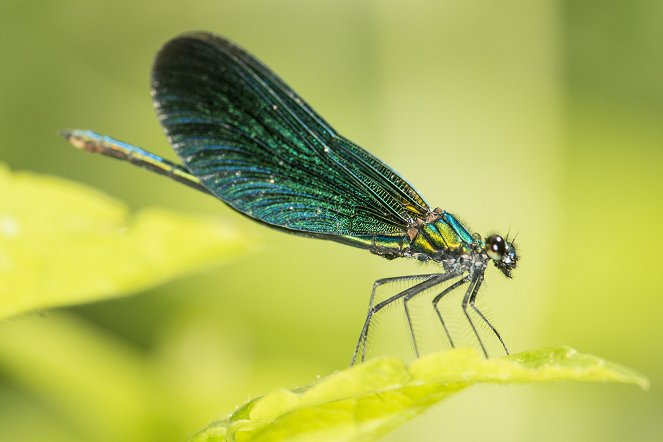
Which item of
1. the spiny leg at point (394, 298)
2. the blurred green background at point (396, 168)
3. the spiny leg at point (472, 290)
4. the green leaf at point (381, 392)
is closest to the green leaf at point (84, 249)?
the green leaf at point (381, 392)

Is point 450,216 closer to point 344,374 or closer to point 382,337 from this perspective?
point 382,337

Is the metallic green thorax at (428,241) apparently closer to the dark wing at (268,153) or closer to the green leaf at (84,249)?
the dark wing at (268,153)

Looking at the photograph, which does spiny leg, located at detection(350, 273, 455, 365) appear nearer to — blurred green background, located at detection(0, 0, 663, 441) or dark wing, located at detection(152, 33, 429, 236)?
dark wing, located at detection(152, 33, 429, 236)

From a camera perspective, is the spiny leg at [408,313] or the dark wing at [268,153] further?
the dark wing at [268,153]

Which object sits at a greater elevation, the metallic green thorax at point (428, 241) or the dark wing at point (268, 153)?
the dark wing at point (268, 153)

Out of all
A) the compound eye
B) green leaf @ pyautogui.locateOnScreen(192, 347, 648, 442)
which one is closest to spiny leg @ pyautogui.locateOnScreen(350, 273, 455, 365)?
the compound eye

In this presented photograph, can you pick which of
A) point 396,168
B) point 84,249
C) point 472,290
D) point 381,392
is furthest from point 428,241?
point 396,168

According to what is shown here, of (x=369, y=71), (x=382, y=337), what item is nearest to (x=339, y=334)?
(x=382, y=337)

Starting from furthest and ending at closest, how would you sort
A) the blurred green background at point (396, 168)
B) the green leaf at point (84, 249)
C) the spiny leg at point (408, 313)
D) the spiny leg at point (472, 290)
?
the blurred green background at point (396, 168) < the spiny leg at point (472, 290) < the spiny leg at point (408, 313) < the green leaf at point (84, 249)
